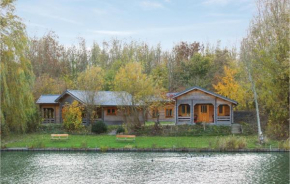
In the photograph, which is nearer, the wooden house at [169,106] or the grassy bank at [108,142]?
the grassy bank at [108,142]

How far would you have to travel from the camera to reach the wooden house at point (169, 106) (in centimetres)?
3828

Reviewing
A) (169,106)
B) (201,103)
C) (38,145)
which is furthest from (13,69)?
(169,106)

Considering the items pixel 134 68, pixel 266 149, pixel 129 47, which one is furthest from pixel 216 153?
pixel 129 47

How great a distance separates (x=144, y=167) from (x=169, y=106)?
23.0 meters

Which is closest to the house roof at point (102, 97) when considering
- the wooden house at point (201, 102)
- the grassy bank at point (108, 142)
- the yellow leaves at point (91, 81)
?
the yellow leaves at point (91, 81)

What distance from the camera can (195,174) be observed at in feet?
64.4

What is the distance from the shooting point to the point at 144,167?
21.6m

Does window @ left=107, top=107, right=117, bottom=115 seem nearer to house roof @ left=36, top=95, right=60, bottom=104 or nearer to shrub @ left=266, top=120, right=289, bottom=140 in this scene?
house roof @ left=36, top=95, right=60, bottom=104

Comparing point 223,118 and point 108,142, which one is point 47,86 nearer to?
point 108,142

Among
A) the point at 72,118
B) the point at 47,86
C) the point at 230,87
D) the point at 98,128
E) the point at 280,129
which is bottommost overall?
the point at 98,128

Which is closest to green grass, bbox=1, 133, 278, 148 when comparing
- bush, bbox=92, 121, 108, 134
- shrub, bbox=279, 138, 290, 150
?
shrub, bbox=279, 138, 290, 150

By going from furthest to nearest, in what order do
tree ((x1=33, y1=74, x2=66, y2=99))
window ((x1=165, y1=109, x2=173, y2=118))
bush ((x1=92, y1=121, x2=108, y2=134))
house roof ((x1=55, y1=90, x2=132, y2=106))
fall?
tree ((x1=33, y1=74, x2=66, y2=99))
window ((x1=165, y1=109, x2=173, y2=118))
house roof ((x1=55, y1=90, x2=132, y2=106))
bush ((x1=92, y1=121, x2=108, y2=134))

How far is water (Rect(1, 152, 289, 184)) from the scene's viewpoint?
18.7m

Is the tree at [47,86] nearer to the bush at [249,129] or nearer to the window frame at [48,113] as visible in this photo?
the window frame at [48,113]
